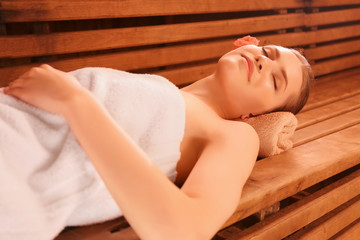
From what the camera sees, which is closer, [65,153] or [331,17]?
[65,153]

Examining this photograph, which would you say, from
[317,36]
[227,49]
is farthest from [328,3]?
[227,49]

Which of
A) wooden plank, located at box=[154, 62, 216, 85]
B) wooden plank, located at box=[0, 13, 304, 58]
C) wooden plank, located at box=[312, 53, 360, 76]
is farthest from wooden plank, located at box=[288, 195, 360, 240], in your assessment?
wooden plank, located at box=[312, 53, 360, 76]

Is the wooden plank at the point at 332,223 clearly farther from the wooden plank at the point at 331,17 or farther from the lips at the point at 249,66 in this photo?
the wooden plank at the point at 331,17

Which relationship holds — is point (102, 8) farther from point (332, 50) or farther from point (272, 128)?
point (332, 50)

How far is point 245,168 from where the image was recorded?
1.37 meters

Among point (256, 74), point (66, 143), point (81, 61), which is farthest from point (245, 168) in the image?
point (81, 61)

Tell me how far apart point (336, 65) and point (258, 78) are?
8.02 ft

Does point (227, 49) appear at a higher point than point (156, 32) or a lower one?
lower

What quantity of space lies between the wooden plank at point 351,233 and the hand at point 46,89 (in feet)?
4.51

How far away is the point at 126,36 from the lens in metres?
2.35

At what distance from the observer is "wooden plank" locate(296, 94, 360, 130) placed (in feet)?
8.00

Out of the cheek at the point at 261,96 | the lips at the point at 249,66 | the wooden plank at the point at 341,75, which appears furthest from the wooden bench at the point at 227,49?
Result: the lips at the point at 249,66

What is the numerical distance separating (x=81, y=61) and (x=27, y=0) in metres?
0.41

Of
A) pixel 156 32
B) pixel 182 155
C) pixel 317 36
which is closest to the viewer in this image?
pixel 182 155
